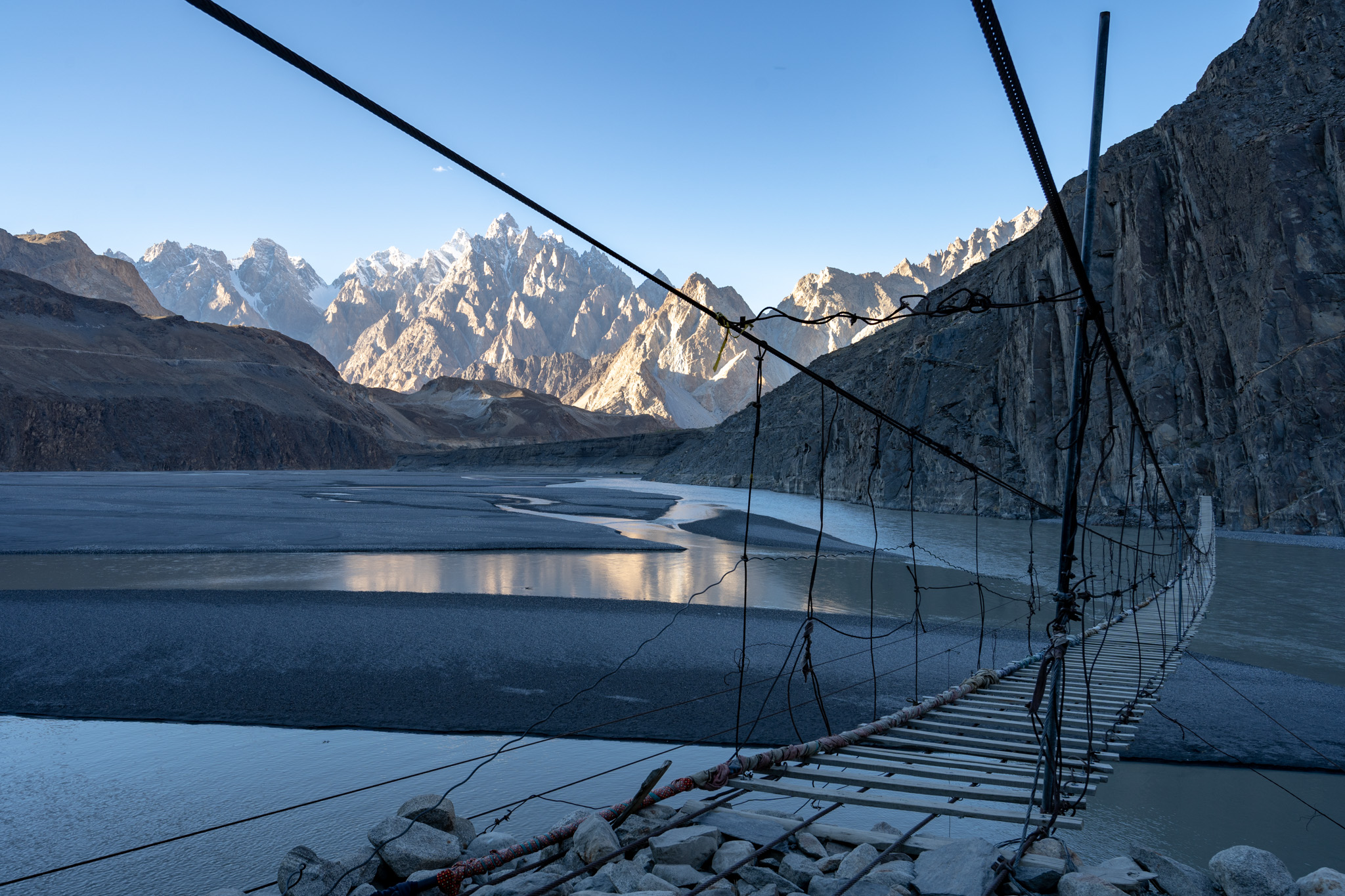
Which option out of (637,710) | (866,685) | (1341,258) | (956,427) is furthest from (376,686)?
(956,427)

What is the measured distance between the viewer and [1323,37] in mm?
31812

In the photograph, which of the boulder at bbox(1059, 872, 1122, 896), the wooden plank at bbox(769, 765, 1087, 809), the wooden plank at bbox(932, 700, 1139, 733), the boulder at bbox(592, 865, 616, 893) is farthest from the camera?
the wooden plank at bbox(932, 700, 1139, 733)

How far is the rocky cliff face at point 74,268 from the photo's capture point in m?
154

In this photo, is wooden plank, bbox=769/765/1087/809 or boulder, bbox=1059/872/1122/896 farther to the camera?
wooden plank, bbox=769/765/1087/809

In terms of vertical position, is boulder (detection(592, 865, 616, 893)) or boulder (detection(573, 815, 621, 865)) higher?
boulder (detection(573, 815, 621, 865))

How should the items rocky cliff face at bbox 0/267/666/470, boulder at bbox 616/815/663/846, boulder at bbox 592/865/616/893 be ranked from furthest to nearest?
1. rocky cliff face at bbox 0/267/666/470
2. boulder at bbox 616/815/663/846
3. boulder at bbox 592/865/616/893

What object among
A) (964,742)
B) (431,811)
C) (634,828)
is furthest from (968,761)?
(431,811)

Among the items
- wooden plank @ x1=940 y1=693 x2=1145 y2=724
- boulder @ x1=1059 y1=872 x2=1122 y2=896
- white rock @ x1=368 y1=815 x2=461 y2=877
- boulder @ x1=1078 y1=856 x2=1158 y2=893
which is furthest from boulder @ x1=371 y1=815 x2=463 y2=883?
wooden plank @ x1=940 y1=693 x2=1145 y2=724

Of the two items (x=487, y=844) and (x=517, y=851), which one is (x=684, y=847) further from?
(x=487, y=844)

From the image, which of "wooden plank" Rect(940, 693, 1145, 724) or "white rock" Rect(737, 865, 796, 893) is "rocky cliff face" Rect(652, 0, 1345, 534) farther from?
"white rock" Rect(737, 865, 796, 893)

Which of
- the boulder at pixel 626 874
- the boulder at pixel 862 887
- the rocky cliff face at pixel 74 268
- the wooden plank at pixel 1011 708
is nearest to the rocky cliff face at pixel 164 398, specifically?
the rocky cliff face at pixel 74 268

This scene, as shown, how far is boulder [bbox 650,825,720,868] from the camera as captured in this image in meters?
3.81

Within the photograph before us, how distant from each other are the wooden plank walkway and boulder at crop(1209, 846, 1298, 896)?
731 millimetres

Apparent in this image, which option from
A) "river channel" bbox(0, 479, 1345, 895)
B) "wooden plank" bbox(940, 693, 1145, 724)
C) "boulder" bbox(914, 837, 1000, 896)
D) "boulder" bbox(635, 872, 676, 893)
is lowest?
"river channel" bbox(0, 479, 1345, 895)
